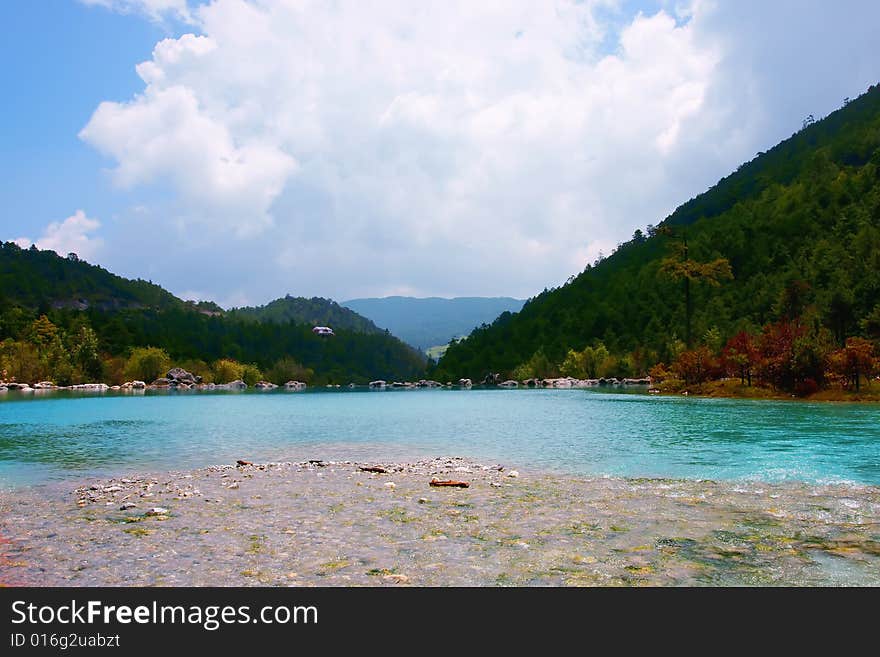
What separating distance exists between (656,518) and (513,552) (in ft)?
17.3

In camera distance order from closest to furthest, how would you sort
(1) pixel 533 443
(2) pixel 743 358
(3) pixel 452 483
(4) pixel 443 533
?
1. (4) pixel 443 533
2. (3) pixel 452 483
3. (1) pixel 533 443
4. (2) pixel 743 358

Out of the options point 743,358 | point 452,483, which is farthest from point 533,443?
point 743,358

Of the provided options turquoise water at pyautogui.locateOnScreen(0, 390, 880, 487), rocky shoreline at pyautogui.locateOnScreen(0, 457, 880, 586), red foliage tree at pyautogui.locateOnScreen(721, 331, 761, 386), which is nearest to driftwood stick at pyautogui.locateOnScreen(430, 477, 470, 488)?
rocky shoreline at pyautogui.locateOnScreen(0, 457, 880, 586)

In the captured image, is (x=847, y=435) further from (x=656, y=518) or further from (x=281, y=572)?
(x=281, y=572)

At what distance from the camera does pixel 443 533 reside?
14609mm

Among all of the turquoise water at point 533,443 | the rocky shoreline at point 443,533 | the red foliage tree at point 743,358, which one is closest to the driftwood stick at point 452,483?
the rocky shoreline at point 443,533

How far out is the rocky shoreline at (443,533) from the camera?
1126 centimetres

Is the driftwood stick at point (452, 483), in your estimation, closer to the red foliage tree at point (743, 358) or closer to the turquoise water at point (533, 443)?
the turquoise water at point (533, 443)

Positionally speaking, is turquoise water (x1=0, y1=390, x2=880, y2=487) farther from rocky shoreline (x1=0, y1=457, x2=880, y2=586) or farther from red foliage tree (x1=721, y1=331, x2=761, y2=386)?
red foliage tree (x1=721, y1=331, x2=761, y2=386)

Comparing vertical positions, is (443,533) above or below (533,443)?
above

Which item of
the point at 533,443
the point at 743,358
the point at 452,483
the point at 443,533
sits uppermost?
the point at 743,358

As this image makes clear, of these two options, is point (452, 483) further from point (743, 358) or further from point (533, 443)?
point (743, 358)
